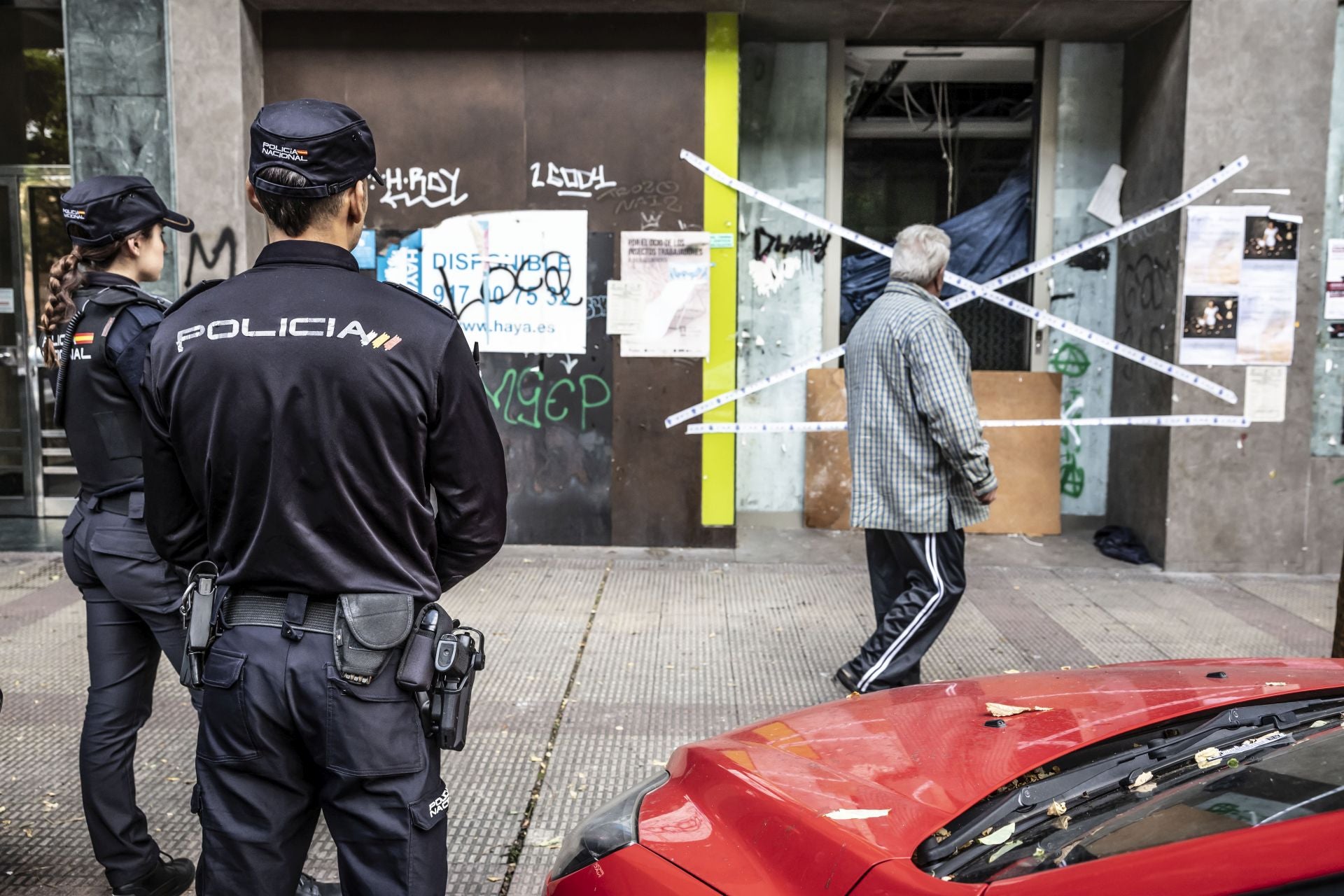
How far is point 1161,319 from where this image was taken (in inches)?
286

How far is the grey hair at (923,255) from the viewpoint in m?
4.45

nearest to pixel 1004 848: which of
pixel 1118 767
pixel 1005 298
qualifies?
pixel 1118 767

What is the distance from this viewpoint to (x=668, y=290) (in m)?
7.36

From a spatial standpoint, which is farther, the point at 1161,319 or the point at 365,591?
the point at 1161,319

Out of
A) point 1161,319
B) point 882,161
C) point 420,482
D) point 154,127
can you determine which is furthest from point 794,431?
point 420,482

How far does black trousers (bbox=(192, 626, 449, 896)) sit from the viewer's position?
6.27ft

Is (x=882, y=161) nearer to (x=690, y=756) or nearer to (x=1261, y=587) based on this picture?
(x=1261, y=587)

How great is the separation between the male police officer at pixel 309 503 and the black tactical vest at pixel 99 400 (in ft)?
3.40

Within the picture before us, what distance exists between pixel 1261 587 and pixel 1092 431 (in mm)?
1835

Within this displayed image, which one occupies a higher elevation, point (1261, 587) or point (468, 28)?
point (468, 28)

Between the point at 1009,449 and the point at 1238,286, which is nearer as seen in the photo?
the point at 1238,286

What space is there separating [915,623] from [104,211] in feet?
10.7

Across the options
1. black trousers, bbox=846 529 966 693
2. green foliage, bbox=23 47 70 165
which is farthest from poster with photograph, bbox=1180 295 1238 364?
green foliage, bbox=23 47 70 165

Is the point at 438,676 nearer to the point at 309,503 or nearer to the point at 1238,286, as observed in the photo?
the point at 309,503
